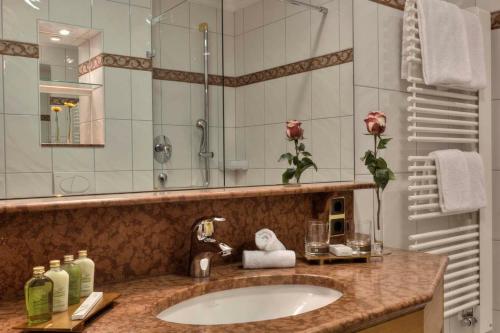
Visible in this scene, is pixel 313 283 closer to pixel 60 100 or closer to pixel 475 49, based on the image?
pixel 60 100

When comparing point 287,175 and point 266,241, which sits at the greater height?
point 287,175

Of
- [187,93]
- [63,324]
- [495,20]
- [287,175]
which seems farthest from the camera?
[495,20]

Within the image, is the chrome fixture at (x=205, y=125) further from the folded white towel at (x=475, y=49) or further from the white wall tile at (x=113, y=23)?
the folded white towel at (x=475, y=49)

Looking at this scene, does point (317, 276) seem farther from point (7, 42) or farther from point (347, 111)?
point (7, 42)

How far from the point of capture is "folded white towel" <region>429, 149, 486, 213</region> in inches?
78.8

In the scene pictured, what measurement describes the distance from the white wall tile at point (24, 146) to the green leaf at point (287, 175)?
32.7 inches

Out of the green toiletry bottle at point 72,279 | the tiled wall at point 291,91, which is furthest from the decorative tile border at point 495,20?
the green toiletry bottle at point 72,279

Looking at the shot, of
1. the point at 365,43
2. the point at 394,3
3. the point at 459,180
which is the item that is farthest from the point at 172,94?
the point at 459,180

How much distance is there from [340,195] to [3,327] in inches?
46.2

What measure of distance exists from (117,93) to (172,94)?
22 cm

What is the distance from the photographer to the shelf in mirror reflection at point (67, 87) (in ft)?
3.85

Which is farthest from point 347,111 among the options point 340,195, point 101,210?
point 101,210

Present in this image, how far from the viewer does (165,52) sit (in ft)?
4.76

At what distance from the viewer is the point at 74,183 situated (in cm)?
121
